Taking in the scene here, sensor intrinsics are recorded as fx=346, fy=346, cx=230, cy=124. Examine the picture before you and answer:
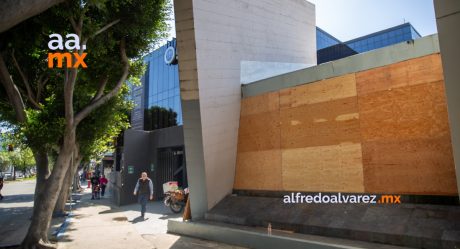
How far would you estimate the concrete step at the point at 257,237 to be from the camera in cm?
709

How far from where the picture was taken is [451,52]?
20.4 ft

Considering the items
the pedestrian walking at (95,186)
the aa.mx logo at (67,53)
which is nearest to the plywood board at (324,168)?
the aa.mx logo at (67,53)

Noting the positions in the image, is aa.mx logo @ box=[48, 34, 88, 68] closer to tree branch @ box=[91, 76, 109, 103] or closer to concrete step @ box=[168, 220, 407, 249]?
tree branch @ box=[91, 76, 109, 103]

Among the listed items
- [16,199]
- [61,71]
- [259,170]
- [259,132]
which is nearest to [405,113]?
[259,132]

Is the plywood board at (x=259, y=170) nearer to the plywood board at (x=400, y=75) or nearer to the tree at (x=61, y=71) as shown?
the plywood board at (x=400, y=75)

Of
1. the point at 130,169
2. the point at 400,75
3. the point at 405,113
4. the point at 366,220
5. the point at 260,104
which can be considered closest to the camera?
the point at 366,220

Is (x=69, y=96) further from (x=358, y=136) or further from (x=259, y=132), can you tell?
(x=358, y=136)

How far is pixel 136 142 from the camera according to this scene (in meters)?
22.1

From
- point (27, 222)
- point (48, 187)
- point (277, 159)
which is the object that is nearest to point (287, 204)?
point (277, 159)

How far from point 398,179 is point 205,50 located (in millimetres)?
6709

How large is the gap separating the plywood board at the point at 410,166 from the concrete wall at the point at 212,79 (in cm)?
480

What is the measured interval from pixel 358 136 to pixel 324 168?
1308 millimetres

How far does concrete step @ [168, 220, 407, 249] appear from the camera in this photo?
7092 millimetres

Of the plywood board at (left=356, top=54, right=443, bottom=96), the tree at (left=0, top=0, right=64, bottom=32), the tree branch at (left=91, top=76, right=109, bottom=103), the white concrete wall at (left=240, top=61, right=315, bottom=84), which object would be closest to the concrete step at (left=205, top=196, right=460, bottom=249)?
the plywood board at (left=356, top=54, right=443, bottom=96)
